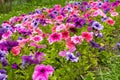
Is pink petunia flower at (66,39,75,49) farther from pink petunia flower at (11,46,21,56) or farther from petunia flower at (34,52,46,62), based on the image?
pink petunia flower at (11,46,21,56)

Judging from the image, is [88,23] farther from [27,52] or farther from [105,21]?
[27,52]

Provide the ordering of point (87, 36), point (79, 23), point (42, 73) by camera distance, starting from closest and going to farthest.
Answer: point (42, 73) → point (87, 36) → point (79, 23)

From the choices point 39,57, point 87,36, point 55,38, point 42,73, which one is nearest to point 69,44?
point 55,38

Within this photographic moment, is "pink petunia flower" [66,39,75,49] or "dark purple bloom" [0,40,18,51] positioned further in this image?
"pink petunia flower" [66,39,75,49]

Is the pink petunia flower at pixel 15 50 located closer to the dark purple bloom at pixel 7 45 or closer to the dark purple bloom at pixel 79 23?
the dark purple bloom at pixel 7 45

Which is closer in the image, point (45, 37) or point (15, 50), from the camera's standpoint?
point (15, 50)

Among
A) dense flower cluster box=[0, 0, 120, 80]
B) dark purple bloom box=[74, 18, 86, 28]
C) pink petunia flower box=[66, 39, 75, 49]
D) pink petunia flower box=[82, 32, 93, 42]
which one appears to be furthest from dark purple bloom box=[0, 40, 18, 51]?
dark purple bloom box=[74, 18, 86, 28]

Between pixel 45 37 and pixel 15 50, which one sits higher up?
pixel 15 50

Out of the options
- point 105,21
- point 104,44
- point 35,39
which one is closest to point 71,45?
point 35,39

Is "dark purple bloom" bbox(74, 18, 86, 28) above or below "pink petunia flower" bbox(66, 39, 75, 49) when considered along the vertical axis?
above

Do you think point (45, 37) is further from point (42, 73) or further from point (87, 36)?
point (42, 73)

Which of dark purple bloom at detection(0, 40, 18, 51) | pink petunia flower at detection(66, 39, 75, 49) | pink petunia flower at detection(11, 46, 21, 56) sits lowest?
pink petunia flower at detection(66, 39, 75, 49)

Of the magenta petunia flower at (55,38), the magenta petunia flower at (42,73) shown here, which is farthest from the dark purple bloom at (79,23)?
the magenta petunia flower at (42,73)

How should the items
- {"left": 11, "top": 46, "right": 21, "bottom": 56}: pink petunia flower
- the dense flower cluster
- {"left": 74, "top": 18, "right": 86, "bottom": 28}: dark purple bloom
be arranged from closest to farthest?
the dense flower cluster, {"left": 11, "top": 46, "right": 21, "bottom": 56}: pink petunia flower, {"left": 74, "top": 18, "right": 86, "bottom": 28}: dark purple bloom
